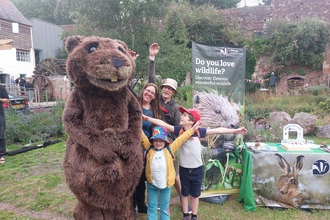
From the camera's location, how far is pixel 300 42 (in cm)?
1360

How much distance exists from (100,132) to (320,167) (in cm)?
270

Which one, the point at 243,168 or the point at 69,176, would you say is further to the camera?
the point at 243,168

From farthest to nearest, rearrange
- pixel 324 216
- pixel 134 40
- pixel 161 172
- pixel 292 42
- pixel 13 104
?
pixel 292 42
pixel 13 104
pixel 134 40
pixel 324 216
pixel 161 172

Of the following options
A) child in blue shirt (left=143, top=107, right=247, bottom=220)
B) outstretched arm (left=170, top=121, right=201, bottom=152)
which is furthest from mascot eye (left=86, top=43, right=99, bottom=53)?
outstretched arm (left=170, top=121, right=201, bottom=152)

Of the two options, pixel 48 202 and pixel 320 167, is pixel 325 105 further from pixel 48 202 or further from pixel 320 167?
pixel 48 202

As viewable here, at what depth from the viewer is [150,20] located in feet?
22.7

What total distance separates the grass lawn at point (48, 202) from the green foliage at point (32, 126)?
195cm

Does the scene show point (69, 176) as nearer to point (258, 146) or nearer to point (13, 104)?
point (258, 146)

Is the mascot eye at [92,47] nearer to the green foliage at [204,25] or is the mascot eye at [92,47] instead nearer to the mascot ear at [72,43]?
the mascot ear at [72,43]

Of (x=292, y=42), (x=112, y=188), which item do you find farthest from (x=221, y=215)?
(x=292, y=42)

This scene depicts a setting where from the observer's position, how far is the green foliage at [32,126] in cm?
683

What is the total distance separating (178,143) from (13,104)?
7668 mm

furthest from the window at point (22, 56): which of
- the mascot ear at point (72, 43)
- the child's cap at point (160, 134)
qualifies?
the child's cap at point (160, 134)

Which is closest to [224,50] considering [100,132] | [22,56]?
[100,132]
